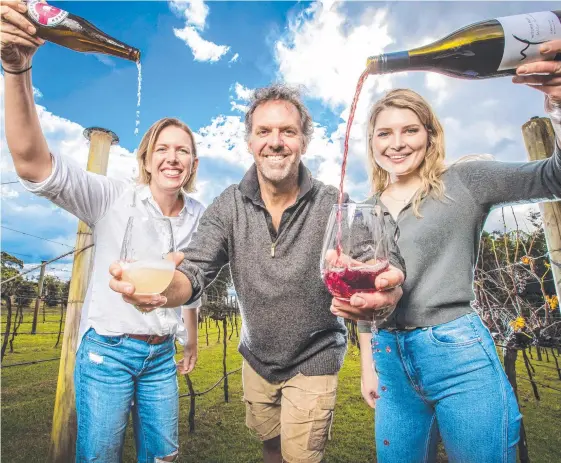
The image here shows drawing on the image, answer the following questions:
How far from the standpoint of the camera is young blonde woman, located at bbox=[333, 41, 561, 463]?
66.7 inches

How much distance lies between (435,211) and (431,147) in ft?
1.64

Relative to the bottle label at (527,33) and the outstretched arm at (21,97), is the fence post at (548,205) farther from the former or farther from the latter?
the outstretched arm at (21,97)

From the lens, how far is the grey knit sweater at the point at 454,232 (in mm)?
1804

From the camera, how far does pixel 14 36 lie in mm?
1669

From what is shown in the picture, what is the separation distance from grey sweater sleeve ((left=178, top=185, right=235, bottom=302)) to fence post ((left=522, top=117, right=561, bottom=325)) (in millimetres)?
2823

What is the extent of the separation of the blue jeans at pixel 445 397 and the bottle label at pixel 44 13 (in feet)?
8.37

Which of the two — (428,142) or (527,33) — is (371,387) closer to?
(428,142)

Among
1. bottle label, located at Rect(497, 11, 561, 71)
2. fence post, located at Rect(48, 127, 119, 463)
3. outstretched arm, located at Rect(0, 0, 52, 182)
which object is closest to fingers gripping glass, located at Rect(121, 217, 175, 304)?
outstretched arm, located at Rect(0, 0, 52, 182)

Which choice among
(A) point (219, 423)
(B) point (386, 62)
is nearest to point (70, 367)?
(B) point (386, 62)

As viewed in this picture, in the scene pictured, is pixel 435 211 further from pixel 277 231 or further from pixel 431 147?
pixel 277 231

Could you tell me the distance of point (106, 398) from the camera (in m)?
2.35

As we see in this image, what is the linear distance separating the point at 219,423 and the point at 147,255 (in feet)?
24.8

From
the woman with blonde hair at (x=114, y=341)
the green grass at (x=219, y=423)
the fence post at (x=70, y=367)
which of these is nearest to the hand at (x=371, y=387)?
the woman with blonde hair at (x=114, y=341)

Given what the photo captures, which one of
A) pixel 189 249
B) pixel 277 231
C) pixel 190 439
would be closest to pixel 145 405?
pixel 189 249
